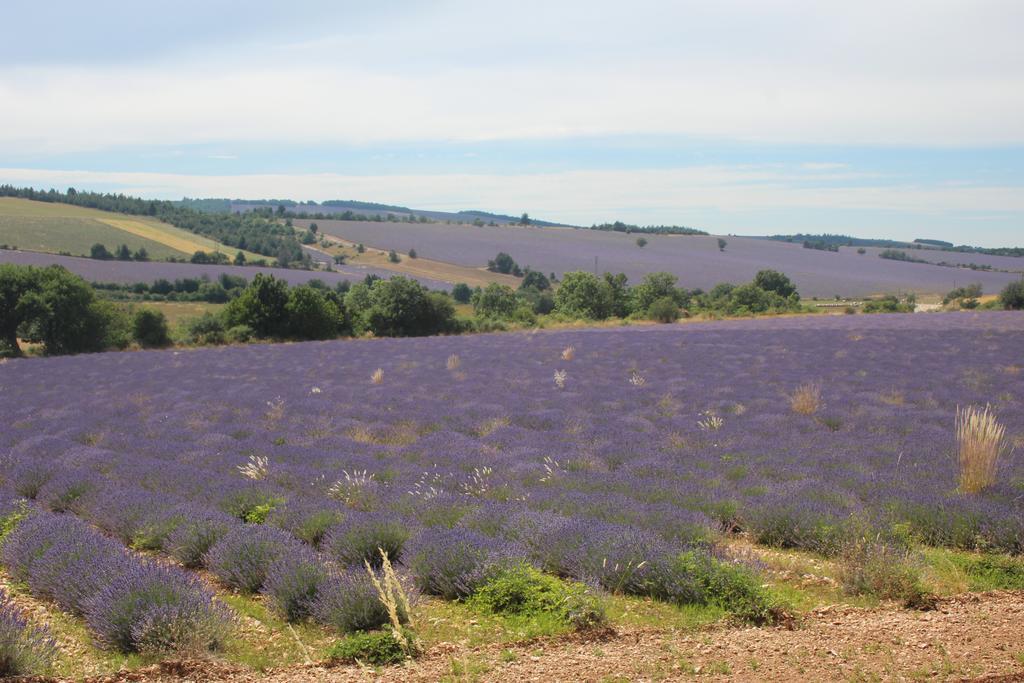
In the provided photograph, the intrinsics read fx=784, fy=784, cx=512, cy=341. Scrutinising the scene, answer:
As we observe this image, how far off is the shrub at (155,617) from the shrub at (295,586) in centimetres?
47

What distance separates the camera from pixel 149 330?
39094 mm

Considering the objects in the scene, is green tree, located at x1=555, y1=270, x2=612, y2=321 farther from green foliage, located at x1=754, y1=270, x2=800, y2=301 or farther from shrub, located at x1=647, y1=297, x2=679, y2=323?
green foliage, located at x1=754, y1=270, x2=800, y2=301

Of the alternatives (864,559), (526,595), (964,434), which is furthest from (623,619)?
(964,434)

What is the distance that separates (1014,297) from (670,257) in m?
43.0

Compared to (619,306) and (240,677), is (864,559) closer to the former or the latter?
(240,677)

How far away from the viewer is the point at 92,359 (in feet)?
89.5

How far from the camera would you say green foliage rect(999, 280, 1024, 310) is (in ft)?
160

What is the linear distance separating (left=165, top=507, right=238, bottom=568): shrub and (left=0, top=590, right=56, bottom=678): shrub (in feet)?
6.01

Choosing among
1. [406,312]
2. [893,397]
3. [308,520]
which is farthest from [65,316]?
[893,397]

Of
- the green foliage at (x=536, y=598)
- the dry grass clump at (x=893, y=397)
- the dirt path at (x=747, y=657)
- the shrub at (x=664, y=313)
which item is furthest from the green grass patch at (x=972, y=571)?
the shrub at (x=664, y=313)

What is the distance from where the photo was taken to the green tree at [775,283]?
67.9 m

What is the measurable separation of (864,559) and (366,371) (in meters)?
16.3

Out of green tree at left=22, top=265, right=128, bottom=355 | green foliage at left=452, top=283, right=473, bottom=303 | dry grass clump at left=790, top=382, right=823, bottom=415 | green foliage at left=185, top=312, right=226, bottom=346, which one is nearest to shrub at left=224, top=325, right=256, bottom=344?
green foliage at left=185, top=312, right=226, bottom=346

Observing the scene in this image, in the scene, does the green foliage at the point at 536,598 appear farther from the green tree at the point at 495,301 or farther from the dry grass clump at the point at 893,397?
the green tree at the point at 495,301
